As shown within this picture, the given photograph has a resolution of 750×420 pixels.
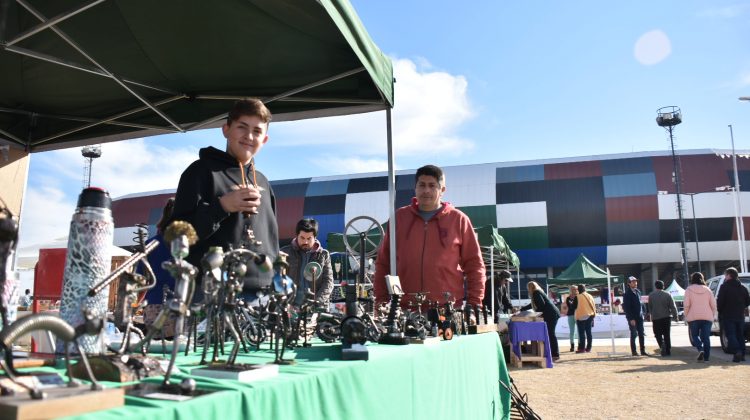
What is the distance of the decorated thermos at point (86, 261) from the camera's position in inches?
38.2

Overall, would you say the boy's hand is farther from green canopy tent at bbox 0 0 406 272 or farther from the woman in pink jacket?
the woman in pink jacket

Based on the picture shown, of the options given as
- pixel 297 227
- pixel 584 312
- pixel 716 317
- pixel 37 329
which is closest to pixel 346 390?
pixel 37 329

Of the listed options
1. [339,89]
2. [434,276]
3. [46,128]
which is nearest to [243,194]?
[434,276]

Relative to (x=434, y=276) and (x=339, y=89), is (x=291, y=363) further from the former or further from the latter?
(x=339, y=89)

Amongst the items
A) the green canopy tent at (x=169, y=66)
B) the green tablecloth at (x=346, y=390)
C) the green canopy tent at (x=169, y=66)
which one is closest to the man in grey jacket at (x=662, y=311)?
the green canopy tent at (x=169, y=66)

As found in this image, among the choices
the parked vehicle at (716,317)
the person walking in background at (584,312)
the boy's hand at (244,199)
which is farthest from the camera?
the person walking in background at (584,312)

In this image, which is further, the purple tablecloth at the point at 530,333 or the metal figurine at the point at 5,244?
the purple tablecloth at the point at 530,333

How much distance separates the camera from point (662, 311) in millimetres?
9781

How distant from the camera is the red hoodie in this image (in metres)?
2.94

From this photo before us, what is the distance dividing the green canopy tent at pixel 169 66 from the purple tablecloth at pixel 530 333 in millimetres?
5881

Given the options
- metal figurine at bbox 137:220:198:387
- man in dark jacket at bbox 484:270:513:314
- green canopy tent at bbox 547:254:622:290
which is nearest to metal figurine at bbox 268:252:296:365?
metal figurine at bbox 137:220:198:387

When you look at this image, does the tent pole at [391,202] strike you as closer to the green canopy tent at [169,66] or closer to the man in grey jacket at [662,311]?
the green canopy tent at [169,66]

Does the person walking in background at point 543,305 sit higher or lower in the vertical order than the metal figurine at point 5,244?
lower

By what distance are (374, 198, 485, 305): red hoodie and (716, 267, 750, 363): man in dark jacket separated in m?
7.55
